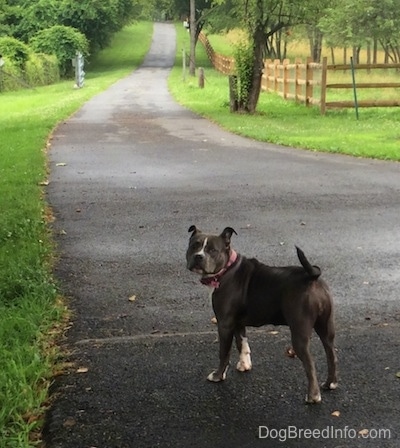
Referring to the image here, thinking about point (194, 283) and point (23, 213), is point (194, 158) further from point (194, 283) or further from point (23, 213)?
point (194, 283)

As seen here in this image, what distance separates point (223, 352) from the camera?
3.67 m

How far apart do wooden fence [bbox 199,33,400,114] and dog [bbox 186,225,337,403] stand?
1749 cm

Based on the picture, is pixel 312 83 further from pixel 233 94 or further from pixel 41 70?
pixel 41 70

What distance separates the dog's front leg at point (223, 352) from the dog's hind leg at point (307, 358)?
0.38 m

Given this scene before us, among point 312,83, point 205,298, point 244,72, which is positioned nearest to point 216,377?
point 205,298

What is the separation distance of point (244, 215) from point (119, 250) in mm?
1904

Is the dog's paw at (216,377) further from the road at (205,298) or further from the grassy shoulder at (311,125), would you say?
the grassy shoulder at (311,125)

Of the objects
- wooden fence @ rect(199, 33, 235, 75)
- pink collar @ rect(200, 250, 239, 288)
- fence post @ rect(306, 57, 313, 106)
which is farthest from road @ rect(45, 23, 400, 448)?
wooden fence @ rect(199, 33, 235, 75)

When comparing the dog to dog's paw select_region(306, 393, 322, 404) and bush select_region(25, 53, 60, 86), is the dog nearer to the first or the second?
dog's paw select_region(306, 393, 322, 404)

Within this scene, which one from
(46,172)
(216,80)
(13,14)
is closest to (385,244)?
(46,172)

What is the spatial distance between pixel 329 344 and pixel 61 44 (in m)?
48.7

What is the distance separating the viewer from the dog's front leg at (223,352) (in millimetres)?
3629

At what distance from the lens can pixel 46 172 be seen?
11.4 meters

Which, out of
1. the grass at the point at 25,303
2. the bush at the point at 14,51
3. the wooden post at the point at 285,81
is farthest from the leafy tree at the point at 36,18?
the grass at the point at 25,303
